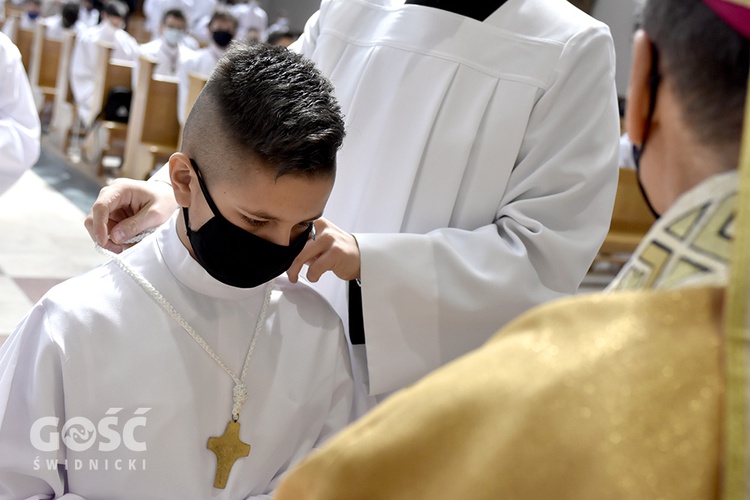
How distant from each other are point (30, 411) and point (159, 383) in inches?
10.3

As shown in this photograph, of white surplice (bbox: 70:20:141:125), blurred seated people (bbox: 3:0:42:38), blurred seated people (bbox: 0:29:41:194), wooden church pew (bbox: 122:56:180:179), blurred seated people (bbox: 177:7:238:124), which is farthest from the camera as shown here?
blurred seated people (bbox: 3:0:42:38)

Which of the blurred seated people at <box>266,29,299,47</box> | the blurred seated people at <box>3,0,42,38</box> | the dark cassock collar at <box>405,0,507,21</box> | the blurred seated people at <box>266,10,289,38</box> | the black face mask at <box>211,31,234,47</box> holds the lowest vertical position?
the blurred seated people at <box>266,10,289,38</box>

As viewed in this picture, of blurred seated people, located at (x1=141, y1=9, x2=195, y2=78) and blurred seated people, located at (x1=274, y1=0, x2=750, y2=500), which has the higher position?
blurred seated people, located at (x1=274, y1=0, x2=750, y2=500)

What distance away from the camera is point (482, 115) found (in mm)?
2168

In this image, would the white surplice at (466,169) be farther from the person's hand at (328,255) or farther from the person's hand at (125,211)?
the person's hand at (125,211)

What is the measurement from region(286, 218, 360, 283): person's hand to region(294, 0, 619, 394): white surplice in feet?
0.11

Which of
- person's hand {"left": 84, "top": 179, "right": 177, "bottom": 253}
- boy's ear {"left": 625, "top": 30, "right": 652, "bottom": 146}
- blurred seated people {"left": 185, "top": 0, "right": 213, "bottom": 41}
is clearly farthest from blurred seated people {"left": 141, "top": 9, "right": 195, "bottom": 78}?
boy's ear {"left": 625, "top": 30, "right": 652, "bottom": 146}

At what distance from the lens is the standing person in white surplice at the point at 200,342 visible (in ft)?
5.88

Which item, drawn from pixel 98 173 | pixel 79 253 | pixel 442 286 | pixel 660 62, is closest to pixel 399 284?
pixel 442 286

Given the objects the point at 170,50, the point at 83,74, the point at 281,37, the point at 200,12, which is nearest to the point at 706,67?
the point at 281,37

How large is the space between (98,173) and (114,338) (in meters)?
7.66

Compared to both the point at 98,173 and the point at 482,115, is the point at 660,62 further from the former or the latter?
the point at 98,173

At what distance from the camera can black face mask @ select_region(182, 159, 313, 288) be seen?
1828mm

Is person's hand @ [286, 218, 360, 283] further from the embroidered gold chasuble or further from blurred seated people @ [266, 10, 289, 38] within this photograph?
blurred seated people @ [266, 10, 289, 38]
